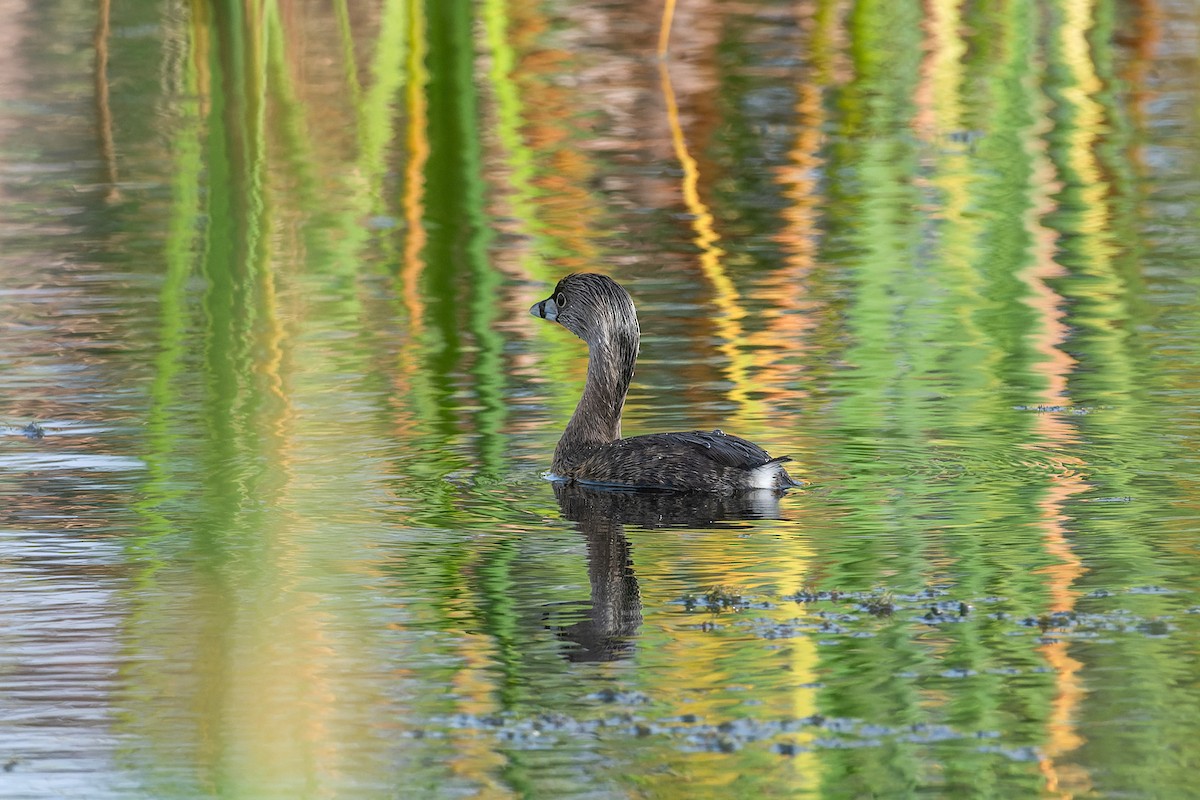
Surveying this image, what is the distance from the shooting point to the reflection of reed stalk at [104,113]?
1485 centimetres

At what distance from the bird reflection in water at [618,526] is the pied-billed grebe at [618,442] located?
63 mm

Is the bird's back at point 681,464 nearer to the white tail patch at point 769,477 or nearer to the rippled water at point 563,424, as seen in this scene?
the white tail patch at point 769,477

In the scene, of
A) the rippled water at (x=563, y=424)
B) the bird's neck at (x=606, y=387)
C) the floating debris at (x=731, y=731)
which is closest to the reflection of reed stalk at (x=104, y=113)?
the rippled water at (x=563, y=424)

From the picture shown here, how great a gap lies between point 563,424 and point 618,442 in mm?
912

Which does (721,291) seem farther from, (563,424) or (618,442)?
(618,442)

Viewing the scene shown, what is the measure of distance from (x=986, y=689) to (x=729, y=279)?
6.97 m

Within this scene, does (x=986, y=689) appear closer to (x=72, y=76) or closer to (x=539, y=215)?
(x=539, y=215)

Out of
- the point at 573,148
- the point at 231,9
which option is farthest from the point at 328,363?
the point at 573,148

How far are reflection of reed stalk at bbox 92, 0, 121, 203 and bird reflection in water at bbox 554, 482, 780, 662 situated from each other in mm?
7446

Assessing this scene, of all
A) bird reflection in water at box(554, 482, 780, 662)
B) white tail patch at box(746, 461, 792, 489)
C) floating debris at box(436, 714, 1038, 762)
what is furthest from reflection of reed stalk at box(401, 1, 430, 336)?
floating debris at box(436, 714, 1038, 762)

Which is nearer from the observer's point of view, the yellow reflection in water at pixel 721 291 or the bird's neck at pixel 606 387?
the bird's neck at pixel 606 387

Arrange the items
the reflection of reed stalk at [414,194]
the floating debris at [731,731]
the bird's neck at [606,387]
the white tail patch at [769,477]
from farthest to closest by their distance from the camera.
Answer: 1. the reflection of reed stalk at [414,194]
2. the bird's neck at [606,387]
3. the white tail patch at [769,477]
4. the floating debris at [731,731]

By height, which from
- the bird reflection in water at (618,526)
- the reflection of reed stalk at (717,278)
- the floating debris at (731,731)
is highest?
the floating debris at (731,731)

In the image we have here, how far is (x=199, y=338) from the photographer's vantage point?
11406mm
